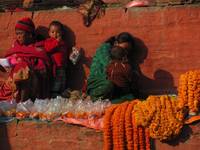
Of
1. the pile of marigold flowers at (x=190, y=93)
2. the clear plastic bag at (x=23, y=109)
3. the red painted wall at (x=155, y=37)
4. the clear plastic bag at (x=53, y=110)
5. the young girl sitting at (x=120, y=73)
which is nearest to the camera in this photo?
the pile of marigold flowers at (x=190, y=93)

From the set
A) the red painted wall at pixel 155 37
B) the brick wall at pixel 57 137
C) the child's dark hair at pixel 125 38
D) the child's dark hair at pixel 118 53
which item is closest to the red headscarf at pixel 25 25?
the red painted wall at pixel 155 37

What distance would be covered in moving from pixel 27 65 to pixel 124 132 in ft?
7.13

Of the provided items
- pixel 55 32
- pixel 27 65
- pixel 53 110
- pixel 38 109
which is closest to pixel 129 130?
pixel 53 110

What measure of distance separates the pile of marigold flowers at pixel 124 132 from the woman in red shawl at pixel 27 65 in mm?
1626

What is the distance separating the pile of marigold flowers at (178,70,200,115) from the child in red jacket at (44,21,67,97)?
260 centimetres

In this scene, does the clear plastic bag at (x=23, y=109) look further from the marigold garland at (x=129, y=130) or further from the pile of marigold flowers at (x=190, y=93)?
the pile of marigold flowers at (x=190, y=93)

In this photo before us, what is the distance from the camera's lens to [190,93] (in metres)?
5.32

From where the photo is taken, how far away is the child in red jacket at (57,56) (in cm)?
769

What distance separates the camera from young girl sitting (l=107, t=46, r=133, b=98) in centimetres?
697

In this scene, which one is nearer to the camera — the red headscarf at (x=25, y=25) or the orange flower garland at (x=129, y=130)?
the orange flower garland at (x=129, y=130)

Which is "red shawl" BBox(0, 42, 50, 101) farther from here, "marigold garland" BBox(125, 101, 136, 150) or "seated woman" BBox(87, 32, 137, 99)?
"marigold garland" BBox(125, 101, 136, 150)

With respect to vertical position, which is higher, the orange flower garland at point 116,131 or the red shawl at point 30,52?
the red shawl at point 30,52

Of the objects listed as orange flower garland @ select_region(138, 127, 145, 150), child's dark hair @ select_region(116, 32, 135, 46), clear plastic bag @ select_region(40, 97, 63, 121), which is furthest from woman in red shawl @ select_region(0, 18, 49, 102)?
orange flower garland @ select_region(138, 127, 145, 150)

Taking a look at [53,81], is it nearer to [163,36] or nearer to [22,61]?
[22,61]
